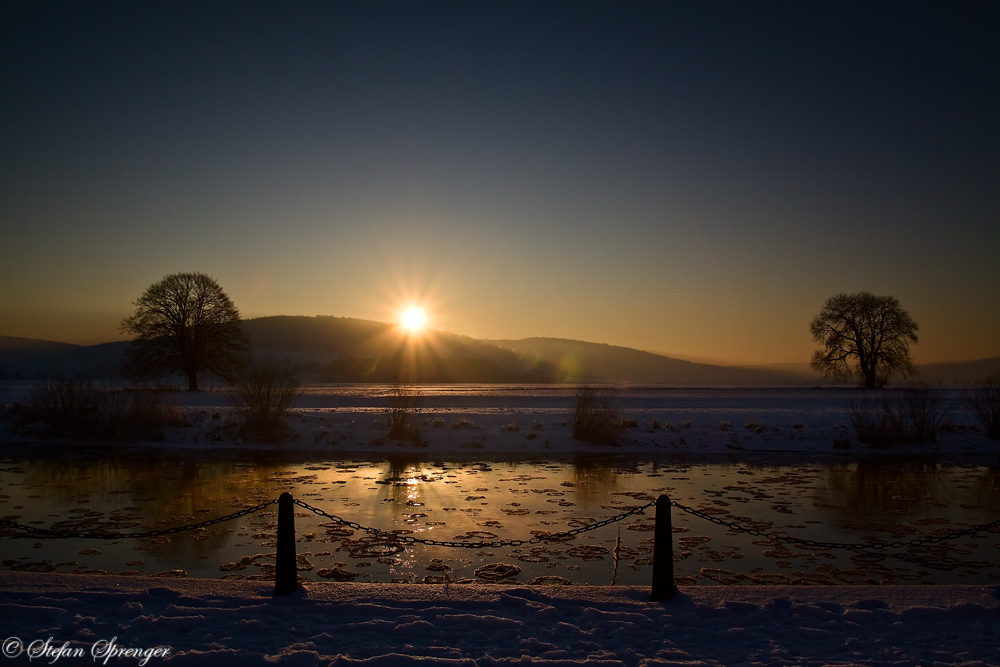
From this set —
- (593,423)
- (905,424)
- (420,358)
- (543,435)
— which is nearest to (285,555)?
(543,435)

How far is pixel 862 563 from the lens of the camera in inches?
354

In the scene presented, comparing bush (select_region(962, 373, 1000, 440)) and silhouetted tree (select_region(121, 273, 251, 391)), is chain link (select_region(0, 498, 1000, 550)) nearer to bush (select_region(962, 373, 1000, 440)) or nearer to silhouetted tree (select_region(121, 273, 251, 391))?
bush (select_region(962, 373, 1000, 440))

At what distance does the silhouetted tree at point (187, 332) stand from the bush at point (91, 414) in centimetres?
2145

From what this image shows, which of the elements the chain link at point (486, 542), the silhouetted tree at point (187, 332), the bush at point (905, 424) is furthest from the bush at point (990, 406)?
the silhouetted tree at point (187, 332)

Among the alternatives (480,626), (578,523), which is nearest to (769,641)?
(480,626)

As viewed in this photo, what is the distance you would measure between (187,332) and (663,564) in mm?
49738

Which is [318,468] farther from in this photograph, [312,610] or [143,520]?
[312,610]

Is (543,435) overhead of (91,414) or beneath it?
beneath

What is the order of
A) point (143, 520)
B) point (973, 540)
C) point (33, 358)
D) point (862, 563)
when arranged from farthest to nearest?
point (33, 358)
point (143, 520)
point (973, 540)
point (862, 563)

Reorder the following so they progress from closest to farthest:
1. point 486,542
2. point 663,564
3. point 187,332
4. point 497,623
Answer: point 497,623 → point 663,564 → point 486,542 → point 187,332

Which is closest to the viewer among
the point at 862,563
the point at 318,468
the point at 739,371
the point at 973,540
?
the point at 862,563

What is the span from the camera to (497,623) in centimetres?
591

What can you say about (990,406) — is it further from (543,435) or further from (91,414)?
(91,414)

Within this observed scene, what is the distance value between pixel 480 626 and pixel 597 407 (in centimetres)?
1959
